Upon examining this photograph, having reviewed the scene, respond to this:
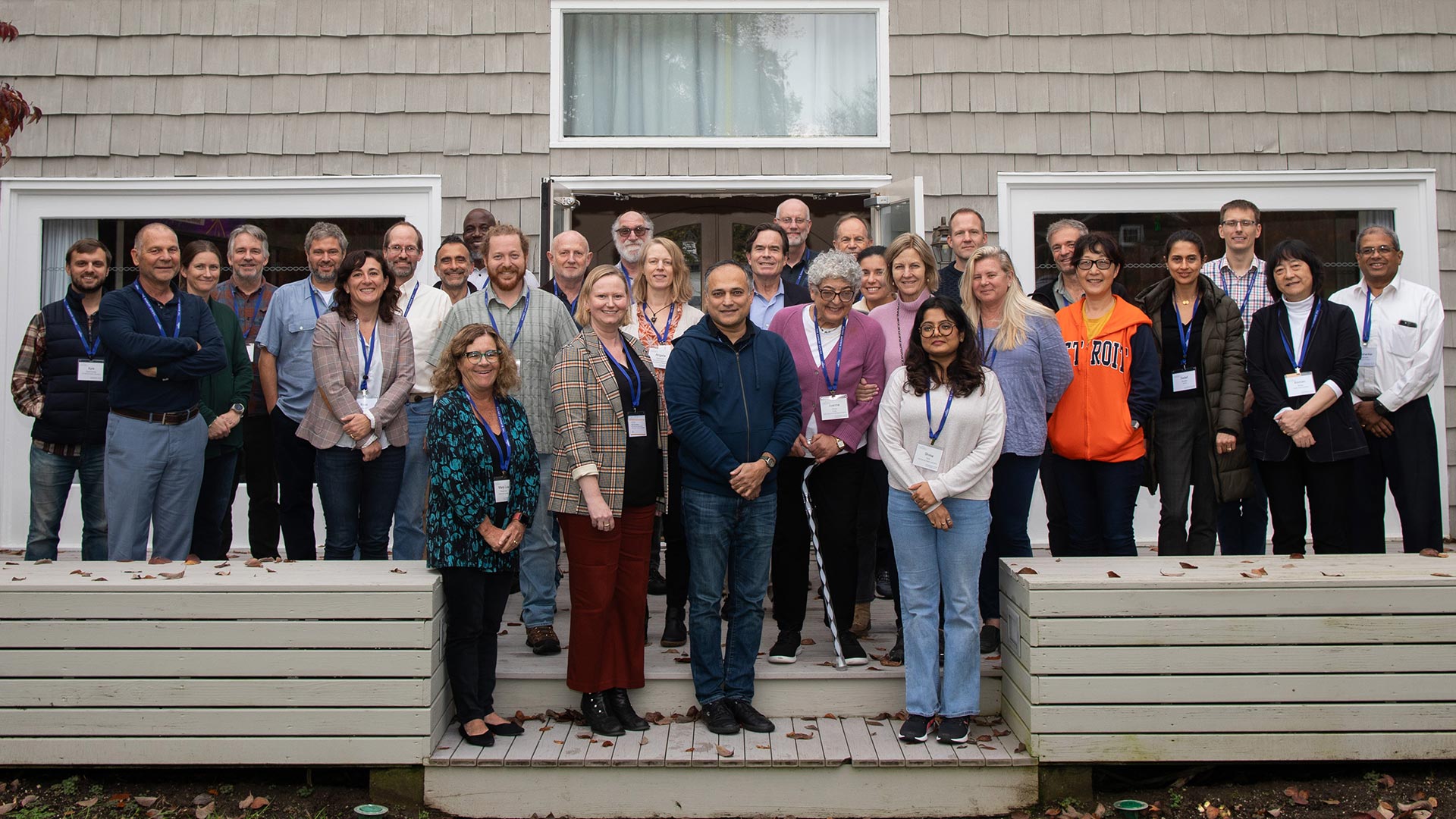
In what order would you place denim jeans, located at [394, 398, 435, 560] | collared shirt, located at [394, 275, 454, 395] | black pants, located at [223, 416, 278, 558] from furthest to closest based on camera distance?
1. black pants, located at [223, 416, 278, 558]
2. collared shirt, located at [394, 275, 454, 395]
3. denim jeans, located at [394, 398, 435, 560]

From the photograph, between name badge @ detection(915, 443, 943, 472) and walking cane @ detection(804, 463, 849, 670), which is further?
walking cane @ detection(804, 463, 849, 670)

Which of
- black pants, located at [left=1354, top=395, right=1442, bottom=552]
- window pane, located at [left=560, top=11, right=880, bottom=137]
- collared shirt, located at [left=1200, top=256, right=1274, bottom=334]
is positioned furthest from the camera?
window pane, located at [left=560, top=11, right=880, bottom=137]

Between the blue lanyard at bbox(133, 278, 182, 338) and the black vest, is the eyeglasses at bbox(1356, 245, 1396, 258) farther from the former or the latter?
the black vest

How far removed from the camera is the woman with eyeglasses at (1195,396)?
4496 mm

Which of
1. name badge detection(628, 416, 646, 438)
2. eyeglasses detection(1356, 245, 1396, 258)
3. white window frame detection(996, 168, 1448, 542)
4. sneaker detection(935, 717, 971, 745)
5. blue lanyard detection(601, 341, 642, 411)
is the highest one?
white window frame detection(996, 168, 1448, 542)

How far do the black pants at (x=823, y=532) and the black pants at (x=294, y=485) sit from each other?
203 centimetres

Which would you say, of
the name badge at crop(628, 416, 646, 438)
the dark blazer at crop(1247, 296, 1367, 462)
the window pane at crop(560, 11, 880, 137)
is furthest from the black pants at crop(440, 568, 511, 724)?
the window pane at crop(560, 11, 880, 137)

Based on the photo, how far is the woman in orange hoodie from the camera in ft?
13.8

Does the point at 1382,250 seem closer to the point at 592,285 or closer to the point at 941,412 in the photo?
the point at 941,412

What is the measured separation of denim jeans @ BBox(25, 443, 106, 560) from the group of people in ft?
0.06

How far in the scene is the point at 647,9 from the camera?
22.6 feet

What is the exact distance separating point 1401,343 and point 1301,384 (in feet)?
2.17

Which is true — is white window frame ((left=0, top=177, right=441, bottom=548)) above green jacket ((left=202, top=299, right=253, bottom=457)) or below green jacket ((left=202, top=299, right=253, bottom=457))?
above

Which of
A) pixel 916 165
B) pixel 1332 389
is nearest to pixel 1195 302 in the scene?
pixel 1332 389
